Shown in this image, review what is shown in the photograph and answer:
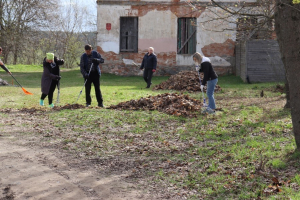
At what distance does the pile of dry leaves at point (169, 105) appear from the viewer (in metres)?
11.5

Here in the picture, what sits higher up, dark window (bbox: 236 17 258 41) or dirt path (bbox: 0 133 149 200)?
dark window (bbox: 236 17 258 41)

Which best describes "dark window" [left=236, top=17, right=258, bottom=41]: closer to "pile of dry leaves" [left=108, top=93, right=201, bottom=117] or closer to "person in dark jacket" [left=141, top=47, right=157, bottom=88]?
"pile of dry leaves" [left=108, top=93, right=201, bottom=117]

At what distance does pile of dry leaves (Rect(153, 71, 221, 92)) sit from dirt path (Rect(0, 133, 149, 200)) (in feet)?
35.7

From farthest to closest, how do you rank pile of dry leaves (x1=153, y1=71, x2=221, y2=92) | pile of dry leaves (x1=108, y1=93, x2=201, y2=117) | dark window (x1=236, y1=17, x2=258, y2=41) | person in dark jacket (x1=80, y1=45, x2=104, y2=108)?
pile of dry leaves (x1=153, y1=71, x2=221, y2=92), person in dark jacket (x1=80, y1=45, x2=104, y2=108), pile of dry leaves (x1=108, y1=93, x2=201, y2=117), dark window (x1=236, y1=17, x2=258, y2=41)

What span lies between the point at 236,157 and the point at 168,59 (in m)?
20.1

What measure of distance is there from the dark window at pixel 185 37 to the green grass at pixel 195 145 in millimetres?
13654

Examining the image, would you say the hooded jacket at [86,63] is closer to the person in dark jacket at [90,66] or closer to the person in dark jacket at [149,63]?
the person in dark jacket at [90,66]

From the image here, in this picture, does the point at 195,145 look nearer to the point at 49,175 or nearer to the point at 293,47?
the point at 293,47

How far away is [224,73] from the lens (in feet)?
87.9

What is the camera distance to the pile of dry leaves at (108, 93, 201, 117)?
11.5m

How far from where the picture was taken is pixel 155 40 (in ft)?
88.1

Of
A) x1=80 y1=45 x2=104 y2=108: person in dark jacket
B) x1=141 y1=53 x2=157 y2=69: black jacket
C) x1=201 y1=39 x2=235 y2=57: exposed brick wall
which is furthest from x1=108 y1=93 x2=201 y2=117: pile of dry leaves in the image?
x1=201 y1=39 x2=235 y2=57: exposed brick wall

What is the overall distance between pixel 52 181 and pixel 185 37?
72.1ft

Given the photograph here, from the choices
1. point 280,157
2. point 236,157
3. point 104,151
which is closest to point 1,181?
point 104,151
